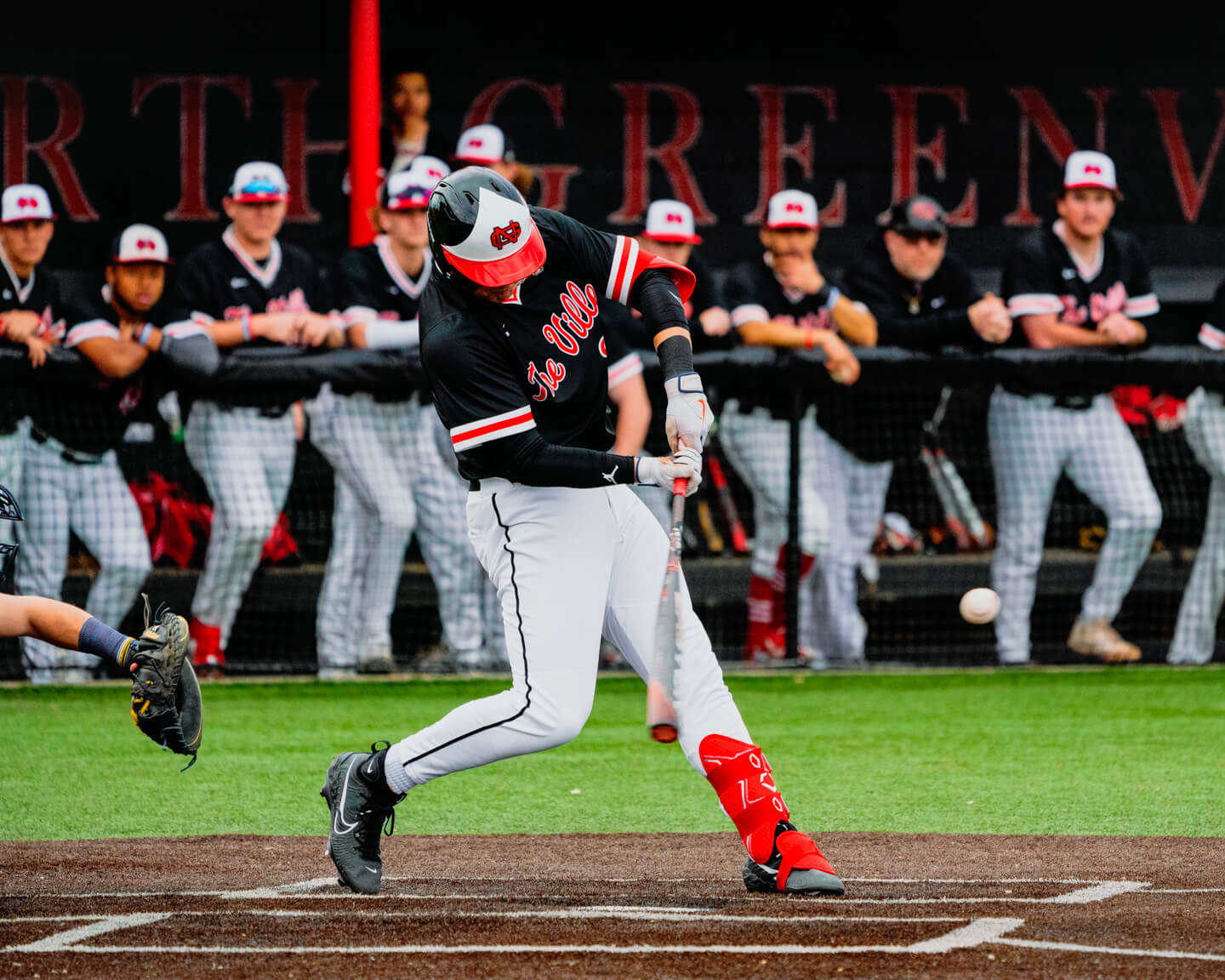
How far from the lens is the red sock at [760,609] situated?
817cm

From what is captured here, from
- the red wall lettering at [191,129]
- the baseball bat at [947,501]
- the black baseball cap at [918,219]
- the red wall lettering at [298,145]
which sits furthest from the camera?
the red wall lettering at [298,145]

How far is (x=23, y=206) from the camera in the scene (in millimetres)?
7820

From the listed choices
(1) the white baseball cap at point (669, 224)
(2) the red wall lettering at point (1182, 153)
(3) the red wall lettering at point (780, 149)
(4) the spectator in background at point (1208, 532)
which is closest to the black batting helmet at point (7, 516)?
(1) the white baseball cap at point (669, 224)

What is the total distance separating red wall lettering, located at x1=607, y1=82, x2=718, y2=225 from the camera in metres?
10.9

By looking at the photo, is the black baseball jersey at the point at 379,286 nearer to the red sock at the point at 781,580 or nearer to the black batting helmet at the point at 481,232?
the red sock at the point at 781,580

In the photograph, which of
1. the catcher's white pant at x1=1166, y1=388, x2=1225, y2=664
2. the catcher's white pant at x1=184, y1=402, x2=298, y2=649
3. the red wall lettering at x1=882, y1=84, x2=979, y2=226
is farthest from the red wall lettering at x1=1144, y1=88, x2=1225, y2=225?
the catcher's white pant at x1=184, y1=402, x2=298, y2=649

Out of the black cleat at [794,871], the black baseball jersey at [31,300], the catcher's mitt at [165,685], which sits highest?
the black baseball jersey at [31,300]

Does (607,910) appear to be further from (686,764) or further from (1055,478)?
(1055,478)

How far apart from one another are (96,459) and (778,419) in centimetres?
276

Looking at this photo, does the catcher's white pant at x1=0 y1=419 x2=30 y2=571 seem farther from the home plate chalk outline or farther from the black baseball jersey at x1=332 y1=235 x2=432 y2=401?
the home plate chalk outline

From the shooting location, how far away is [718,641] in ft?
28.3

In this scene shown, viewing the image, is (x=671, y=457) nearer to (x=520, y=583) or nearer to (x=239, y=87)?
(x=520, y=583)

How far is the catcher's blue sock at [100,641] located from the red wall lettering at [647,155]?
6661mm

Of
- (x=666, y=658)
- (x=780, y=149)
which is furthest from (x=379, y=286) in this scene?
(x=666, y=658)
